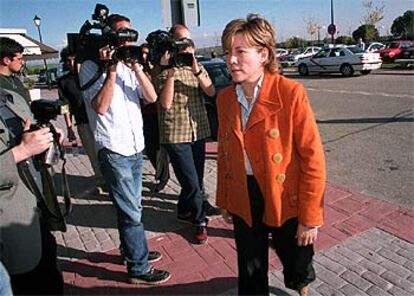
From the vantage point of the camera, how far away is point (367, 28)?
145ft

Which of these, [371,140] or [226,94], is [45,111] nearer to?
[226,94]

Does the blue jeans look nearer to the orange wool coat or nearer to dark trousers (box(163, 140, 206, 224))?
dark trousers (box(163, 140, 206, 224))

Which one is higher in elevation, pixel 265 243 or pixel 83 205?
pixel 265 243

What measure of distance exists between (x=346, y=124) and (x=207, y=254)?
5.85m

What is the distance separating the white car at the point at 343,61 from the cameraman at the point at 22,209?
1808cm

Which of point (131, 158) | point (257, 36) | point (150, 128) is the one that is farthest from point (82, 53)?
point (150, 128)

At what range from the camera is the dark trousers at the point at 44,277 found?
6.56 ft

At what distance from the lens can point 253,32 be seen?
1.86 metres

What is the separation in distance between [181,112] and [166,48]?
1.98 ft

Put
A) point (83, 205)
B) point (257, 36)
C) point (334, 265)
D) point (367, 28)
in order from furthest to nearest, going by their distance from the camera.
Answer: point (367, 28)
point (83, 205)
point (334, 265)
point (257, 36)

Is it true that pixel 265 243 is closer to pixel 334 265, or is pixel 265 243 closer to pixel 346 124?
pixel 334 265

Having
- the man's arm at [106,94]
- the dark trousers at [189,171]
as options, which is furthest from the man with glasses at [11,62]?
the dark trousers at [189,171]

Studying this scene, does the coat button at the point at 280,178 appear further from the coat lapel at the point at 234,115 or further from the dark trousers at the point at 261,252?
the coat lapel at the point at 234,115

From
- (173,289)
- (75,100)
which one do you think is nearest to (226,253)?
(173,289)
